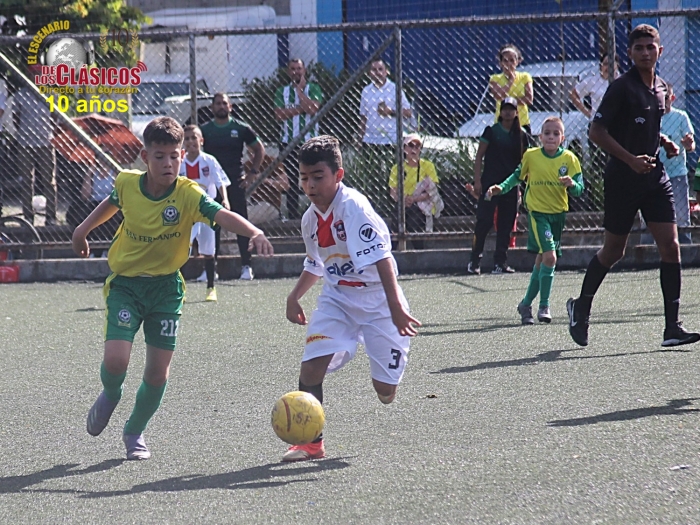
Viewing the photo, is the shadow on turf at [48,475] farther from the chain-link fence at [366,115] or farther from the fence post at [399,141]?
the fence post at [399,141]

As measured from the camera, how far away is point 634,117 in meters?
6.79

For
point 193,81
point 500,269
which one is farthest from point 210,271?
point 500,269

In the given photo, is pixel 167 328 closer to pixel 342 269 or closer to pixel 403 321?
pixel 342 269

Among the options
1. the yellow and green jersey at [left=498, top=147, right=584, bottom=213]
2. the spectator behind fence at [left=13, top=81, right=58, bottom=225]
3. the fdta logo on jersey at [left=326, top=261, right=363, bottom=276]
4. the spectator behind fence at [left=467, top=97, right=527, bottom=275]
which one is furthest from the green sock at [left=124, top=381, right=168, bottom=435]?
the spectator behind fence at [left=13, top=81, right=58, bottom=225]

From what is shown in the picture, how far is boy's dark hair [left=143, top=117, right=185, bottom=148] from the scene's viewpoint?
4992mm

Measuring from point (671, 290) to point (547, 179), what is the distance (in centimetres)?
245

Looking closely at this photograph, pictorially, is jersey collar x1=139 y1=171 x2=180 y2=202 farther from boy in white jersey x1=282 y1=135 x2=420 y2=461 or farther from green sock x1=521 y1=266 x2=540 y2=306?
green sock x1=521 y1=266 x2=540 y2=306

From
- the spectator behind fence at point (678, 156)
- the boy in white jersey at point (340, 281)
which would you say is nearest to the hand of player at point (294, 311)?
the boy in white jersey at point (340, 281)

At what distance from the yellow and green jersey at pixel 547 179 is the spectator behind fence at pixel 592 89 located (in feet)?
11.2

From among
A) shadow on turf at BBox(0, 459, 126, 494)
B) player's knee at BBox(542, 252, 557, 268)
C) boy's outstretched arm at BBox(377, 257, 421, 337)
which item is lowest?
shadow on turf at BBox(0, 459, 126, 494)

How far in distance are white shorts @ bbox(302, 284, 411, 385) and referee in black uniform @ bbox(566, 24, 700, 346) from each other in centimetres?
242

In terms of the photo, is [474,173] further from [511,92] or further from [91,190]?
[91,190]

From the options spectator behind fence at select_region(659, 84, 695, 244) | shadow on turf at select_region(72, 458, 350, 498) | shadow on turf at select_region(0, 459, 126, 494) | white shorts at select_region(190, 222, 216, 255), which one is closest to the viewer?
shadow on turf at select_region(72, 458, 350, 498)

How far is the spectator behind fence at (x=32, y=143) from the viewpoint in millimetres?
13539
